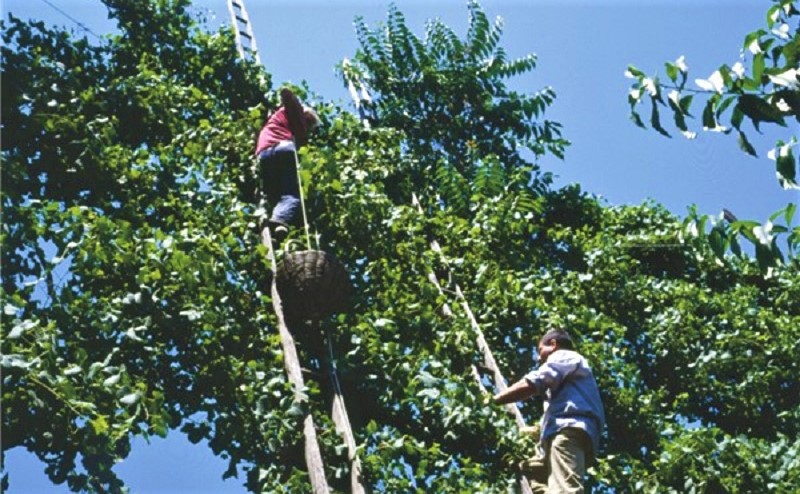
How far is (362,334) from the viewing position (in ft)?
19.0

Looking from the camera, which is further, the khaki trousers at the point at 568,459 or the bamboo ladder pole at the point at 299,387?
the khaki trousers at the point at 568,459

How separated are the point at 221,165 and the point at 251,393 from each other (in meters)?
2.60

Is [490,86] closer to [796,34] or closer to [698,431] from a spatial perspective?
[698,431]

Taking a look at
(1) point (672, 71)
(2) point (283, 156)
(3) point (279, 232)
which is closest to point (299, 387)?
(3) point (279, 232)

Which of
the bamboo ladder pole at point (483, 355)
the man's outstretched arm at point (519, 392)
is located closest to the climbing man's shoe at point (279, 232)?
the bamboo ladder pole at point (483, 355)

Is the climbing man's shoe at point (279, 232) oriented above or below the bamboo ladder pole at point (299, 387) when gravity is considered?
above

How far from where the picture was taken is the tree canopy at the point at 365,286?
16.1ft

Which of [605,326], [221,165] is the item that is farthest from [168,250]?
[605,326]

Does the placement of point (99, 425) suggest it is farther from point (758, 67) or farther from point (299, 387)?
point (758, 67)

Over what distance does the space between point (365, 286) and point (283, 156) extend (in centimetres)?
126

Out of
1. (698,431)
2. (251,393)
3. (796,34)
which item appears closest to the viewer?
(796,34)

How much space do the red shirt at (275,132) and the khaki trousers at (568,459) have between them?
3.31 meters

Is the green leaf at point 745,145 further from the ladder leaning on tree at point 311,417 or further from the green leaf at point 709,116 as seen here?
the ladder leaning on tree at point 311,417

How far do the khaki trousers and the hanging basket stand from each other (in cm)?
154
